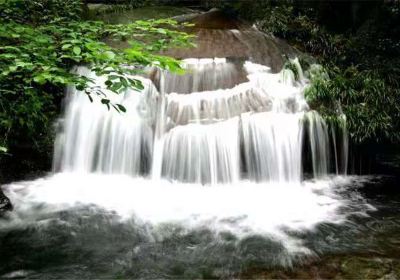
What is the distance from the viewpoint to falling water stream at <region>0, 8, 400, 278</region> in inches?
198

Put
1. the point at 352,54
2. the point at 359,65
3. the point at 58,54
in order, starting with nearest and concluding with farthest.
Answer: the point at 58,54 → the point at 359,65 → the point at 352,54

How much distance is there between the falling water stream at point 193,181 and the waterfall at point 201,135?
2cm

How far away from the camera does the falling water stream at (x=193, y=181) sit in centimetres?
503

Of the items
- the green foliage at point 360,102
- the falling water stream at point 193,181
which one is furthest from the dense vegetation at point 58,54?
the green foliage at point 360,102

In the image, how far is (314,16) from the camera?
33.9 feet

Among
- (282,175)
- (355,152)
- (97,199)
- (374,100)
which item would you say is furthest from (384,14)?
(97,199)

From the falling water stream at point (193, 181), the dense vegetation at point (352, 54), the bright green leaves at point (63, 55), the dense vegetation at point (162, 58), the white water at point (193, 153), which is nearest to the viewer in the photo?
the bright green leaves at point (63, 55)

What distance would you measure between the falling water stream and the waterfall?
0.02m

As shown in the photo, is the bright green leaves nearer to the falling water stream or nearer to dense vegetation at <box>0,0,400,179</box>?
dense vegetation at <box>0,0,400,179</box>

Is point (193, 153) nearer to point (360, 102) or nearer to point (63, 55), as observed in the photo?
point (360, 102)

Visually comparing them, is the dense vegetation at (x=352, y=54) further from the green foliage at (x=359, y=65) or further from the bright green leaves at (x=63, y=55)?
the bright green leaves at (x=63, y=55)

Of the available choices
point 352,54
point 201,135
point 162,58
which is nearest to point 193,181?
point 201,135

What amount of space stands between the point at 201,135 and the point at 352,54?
13.4 ft

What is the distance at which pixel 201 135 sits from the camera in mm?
7102
